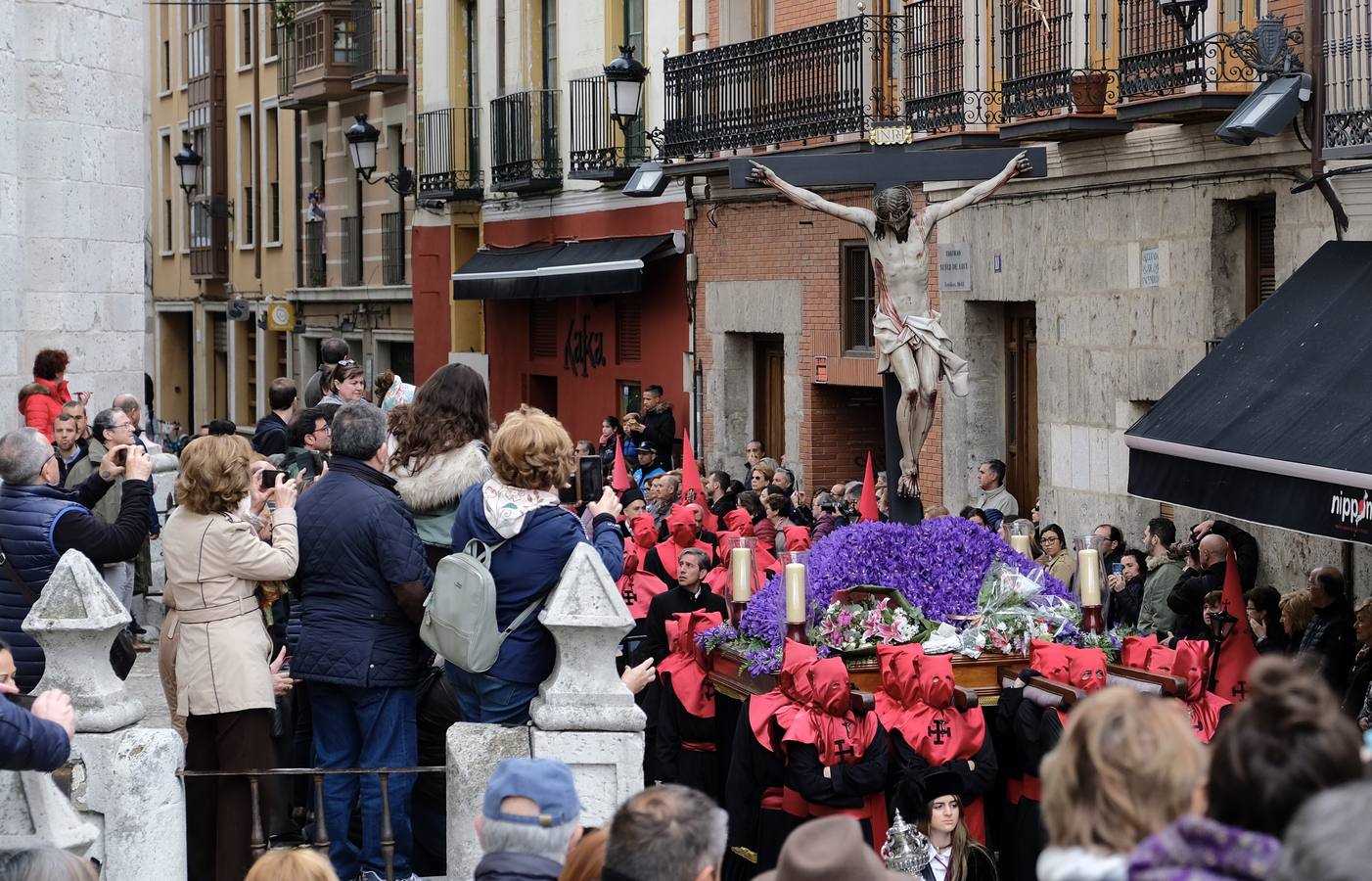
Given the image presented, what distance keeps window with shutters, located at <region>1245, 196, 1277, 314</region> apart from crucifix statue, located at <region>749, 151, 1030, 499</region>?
4323mm

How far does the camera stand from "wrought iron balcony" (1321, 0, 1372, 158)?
11586mm

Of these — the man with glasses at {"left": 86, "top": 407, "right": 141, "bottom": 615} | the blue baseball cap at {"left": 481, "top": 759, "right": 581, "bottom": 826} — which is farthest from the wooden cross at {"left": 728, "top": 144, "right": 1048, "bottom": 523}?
the blue baseball cap at {"left": 481, "top": 759, "right": 581, "bottom": 826}

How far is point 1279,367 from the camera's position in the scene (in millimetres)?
11273

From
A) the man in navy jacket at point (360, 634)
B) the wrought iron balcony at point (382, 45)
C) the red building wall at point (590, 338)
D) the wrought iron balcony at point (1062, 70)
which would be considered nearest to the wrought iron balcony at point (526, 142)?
the red building wall at point (590, 338)

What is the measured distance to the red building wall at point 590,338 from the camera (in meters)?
23.5

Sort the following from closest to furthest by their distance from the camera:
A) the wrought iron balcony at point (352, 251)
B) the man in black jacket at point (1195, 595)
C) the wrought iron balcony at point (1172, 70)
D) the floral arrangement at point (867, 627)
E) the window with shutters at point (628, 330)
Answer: the floral arrangement at point (867, 627) < the man in black jacket at point (1195, 595) < the wrought iron balcony at point (1172, 70) < the window with shutters at point (628, 330) < the wrought iron balcony at point (352, 251)

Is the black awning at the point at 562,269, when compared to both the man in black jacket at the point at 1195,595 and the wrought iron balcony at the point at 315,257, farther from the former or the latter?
the man in black jacket at the point at 1195,595

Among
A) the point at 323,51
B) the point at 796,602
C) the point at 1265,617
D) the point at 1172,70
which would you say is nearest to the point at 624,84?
A: the point at 1172,70

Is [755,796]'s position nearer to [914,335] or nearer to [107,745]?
[107,745]

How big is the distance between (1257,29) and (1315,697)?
9797 mm

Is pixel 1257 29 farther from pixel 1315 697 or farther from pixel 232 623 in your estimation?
pixel 1315 697

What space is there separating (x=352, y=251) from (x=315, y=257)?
1.79m

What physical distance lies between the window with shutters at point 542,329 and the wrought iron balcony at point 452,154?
2.11 m

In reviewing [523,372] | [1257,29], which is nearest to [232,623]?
[1257,29]
